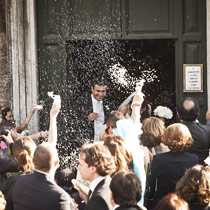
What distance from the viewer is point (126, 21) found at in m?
7.73

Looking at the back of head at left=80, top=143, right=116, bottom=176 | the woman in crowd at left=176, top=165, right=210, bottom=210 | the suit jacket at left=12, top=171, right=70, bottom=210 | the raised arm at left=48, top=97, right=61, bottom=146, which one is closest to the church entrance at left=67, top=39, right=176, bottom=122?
the raised arm at left=48, top=97, right=61, bottom=146

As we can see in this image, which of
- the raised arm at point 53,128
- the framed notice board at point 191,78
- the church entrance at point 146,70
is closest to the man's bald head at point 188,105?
the raised arm at point 53,128

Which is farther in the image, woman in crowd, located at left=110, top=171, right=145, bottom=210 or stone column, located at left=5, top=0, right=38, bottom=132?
stone column, located at left=5, top=0, right=38, bottom=132

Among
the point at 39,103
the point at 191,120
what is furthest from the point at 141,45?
the point at 191,120

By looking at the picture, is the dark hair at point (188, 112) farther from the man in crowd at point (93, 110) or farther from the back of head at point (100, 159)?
the man in crowd at point (93, 110)

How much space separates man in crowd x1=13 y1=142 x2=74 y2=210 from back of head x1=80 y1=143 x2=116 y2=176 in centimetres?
26

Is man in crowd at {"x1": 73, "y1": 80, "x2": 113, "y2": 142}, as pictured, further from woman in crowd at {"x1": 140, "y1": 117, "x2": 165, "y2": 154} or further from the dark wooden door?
woman in crowd at {"x1": 140, "y1": 117, "x2": 165, "y2": 154}

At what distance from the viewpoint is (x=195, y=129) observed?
4.83 meters

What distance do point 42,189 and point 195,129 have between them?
1.89 metres

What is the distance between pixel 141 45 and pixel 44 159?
800cm

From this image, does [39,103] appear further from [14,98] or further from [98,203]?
[98,203]

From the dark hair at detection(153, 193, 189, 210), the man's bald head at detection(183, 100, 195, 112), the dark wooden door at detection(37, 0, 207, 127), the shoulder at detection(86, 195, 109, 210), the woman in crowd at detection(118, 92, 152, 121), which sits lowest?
the shoulder at detection(86, 195, 109, 210)

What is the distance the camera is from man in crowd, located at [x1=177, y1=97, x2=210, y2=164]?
15.7ft

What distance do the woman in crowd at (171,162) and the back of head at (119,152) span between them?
1.17 feet
